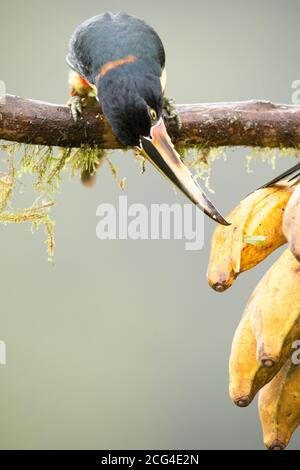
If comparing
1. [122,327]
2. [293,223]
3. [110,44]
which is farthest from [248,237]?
[122,327]

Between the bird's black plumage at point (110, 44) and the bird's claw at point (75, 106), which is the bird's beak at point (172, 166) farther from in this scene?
the bird's black plumage at point (110, 44)

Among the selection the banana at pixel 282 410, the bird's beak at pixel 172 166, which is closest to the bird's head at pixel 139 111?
the bird's beak at pixel 172 166

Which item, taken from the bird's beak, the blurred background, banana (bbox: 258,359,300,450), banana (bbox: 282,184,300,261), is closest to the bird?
the bird's beak

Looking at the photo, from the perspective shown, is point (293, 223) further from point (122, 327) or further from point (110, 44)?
point (122, 327)

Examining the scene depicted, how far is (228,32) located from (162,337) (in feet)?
8.72

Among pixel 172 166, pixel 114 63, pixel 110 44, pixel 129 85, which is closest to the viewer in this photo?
pixel 172 166

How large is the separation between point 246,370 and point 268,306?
11cm

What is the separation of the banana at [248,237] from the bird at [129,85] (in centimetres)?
5

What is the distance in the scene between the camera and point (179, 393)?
18.4ft

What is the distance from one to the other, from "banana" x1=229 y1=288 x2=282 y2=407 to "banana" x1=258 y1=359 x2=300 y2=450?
0.08 m

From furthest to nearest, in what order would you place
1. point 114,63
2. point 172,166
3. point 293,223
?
point 114,63, point 172,166, point 293,223

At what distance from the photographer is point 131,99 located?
2.32 m

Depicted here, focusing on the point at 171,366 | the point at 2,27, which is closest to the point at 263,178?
the point at 171,366

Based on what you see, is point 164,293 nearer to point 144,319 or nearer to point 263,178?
point 144,319
